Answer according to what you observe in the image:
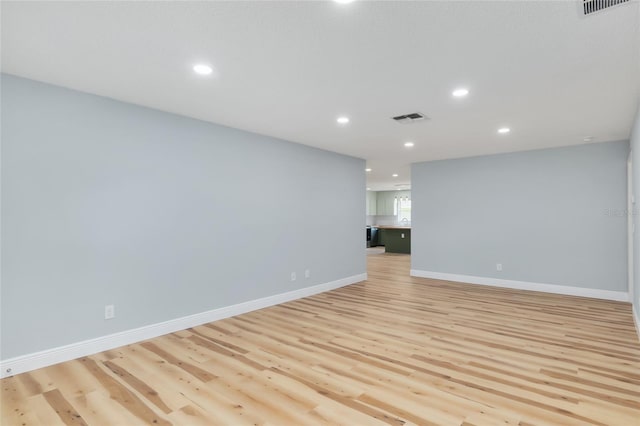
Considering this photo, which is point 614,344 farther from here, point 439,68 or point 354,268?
point 354,268

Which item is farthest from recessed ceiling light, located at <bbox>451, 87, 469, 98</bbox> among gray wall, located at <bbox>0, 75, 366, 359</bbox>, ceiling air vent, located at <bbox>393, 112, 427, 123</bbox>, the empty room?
gray wall, located at <bbox>0, 75, 366, 359</bbox>

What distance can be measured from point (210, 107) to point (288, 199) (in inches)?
78.4

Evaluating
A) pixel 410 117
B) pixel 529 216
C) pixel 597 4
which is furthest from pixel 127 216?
pixel 529 216

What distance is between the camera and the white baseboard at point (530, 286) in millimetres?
5328

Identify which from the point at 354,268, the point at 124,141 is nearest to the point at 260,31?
the point at 124,141

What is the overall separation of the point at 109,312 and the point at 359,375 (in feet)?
8.11

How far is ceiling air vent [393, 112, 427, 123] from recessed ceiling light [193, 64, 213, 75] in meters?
2.15

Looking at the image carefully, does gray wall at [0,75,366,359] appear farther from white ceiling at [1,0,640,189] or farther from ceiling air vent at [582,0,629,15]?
ceiling air vent at [582,0,629,15]

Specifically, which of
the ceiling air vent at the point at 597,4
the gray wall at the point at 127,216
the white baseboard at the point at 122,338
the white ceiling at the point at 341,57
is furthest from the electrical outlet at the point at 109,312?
the ceiling air vent at the point at 597,4

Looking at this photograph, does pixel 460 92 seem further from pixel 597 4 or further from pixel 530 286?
pixel 530 286

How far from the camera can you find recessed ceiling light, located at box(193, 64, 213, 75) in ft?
8.77

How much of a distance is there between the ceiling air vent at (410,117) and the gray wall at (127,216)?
1.90 meters

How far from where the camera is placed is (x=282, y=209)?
5.21 metres

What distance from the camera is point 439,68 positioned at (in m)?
2.68
